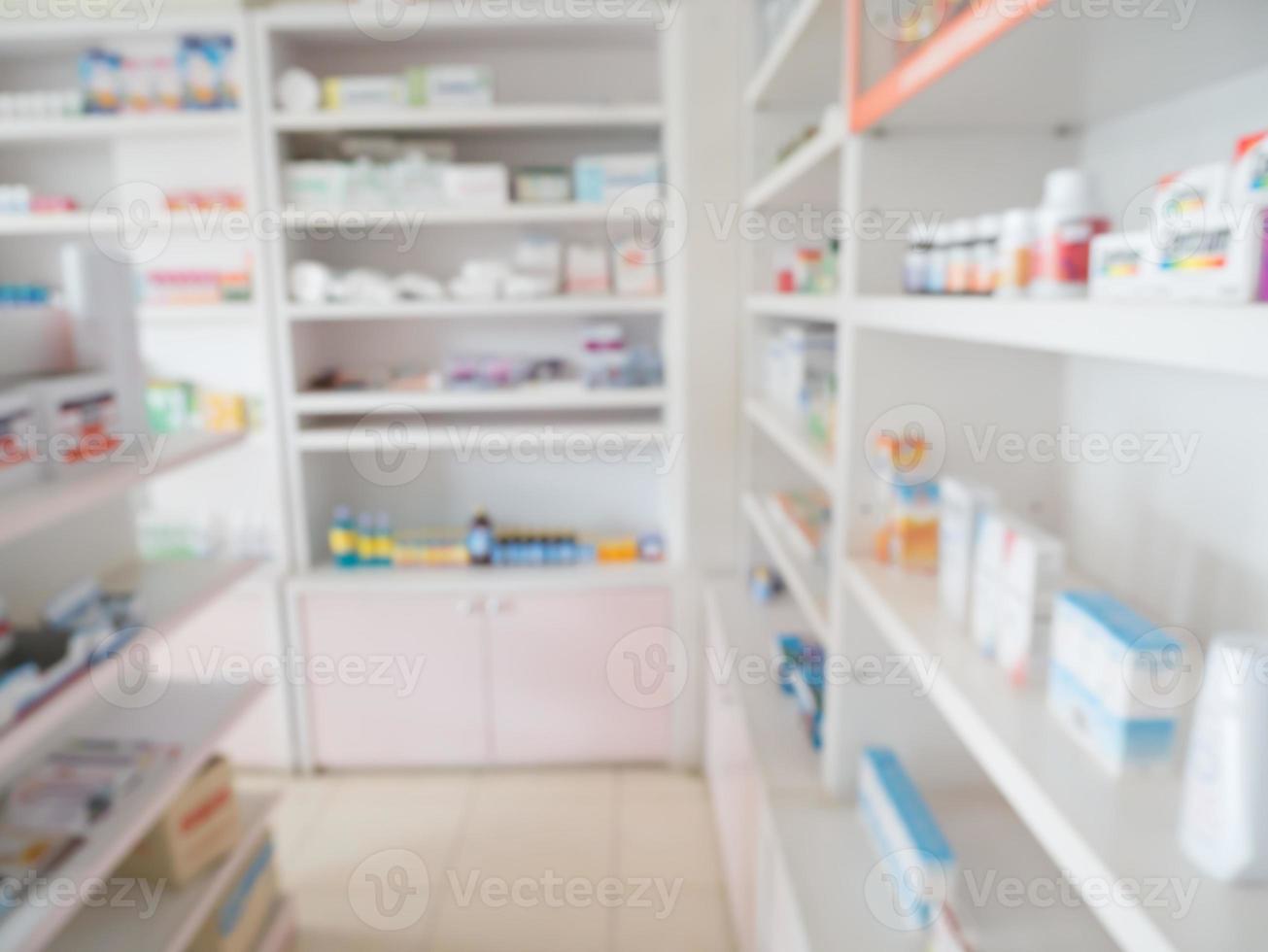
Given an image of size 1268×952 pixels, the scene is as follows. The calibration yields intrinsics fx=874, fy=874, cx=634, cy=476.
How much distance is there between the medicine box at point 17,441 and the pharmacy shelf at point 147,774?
66 centimetres

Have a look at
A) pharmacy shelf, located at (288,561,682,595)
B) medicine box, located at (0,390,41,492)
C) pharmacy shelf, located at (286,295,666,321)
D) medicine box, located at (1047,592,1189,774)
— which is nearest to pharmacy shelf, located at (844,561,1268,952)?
medicine box, located at (1047,592,1189,774)

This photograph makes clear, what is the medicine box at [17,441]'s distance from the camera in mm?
1437

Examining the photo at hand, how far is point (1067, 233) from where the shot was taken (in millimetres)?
991

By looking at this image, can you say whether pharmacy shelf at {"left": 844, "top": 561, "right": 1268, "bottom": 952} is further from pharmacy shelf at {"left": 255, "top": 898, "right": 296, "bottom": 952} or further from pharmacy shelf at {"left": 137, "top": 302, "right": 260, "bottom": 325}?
pharmacy shelf at {"left": 137, "top": 302, "right": 260, "bottom": 325}

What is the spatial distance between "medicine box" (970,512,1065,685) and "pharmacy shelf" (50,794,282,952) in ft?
5.40

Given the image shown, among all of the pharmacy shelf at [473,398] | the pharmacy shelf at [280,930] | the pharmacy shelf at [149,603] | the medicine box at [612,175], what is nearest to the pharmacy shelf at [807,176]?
the medicine box at [612,175]

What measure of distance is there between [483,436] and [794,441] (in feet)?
4.28

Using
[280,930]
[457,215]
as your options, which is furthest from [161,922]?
[457,215]

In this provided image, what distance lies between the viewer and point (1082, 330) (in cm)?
81

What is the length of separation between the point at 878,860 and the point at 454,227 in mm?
2623

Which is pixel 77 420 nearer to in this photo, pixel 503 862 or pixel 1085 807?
pixel 1085 807

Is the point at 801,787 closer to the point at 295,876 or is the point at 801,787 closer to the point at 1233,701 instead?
the point at 1233,701

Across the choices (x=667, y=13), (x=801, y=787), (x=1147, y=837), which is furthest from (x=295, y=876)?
(x=667, y=13)

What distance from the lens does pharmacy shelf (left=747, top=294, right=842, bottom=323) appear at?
1743 millimetres
